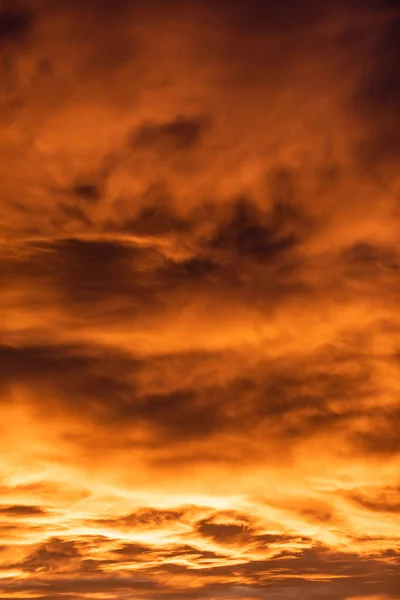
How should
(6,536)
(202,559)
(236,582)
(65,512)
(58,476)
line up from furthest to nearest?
(236,582) → (202,559) → (6,536) → (65,512) → (58,476)

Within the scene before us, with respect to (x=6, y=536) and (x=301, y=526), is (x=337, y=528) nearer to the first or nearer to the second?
→ (x=301, y=526)

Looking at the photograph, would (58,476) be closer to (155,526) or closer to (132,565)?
(155,526)

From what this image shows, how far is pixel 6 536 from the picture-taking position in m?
31.0

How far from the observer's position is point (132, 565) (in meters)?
34.3

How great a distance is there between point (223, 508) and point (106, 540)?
4.61 m

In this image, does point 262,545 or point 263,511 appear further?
point 262,545

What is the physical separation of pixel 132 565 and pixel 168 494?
22.6 feet

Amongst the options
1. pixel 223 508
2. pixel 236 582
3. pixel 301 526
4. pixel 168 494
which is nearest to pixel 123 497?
pixel 168 494

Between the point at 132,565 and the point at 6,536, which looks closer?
the point at 6,536

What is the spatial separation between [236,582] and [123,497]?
10410 millimetres

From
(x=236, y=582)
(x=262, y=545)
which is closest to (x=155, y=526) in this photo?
(x=262, y=545)

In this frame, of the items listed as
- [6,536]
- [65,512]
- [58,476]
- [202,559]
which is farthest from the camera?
[202,559]

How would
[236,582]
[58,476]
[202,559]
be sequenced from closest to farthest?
[58,476] → [202,559] → [236,582]

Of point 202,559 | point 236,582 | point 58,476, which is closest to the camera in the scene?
Answer: point 58,476
